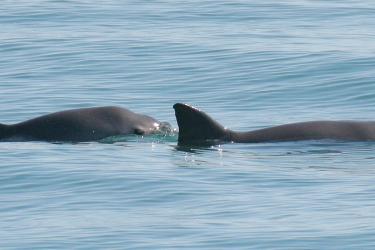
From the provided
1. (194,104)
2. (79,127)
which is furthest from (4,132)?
(194,104)

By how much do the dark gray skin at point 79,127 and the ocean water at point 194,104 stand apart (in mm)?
256

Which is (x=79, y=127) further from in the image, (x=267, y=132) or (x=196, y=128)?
(x=267, y=132)

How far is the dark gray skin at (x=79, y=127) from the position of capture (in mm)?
20406

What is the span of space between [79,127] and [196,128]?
186 cm

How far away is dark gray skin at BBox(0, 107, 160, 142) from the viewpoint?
66.9 feet

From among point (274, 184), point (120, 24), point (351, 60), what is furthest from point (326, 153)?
point (120, 24)

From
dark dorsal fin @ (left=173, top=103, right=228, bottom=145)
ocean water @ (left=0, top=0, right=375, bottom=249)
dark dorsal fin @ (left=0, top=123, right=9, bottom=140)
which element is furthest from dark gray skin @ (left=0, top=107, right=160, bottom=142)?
dark dorsal fin @ (left=173, top=103, right=228, bottom=145)

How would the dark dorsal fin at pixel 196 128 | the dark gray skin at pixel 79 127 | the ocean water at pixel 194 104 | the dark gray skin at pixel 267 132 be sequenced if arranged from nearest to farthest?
1. the ocean water at pixel 194 104
2. the dark dorsal fin at pixel 196 128
3. the dark gray skin at pixel 267 132
4. the dark gray skin at pixel 79 127

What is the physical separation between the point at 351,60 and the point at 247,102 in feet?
12.5

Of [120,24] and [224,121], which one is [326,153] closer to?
[224,121]

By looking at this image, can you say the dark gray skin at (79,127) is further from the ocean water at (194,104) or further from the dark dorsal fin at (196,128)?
the dark dorsal fin at (196,128)

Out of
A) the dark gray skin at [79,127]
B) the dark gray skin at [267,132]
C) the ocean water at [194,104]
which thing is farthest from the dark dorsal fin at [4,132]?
the dark gray skin at [267,132]

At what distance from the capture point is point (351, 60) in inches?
1083

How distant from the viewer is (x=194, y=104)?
24.5m
